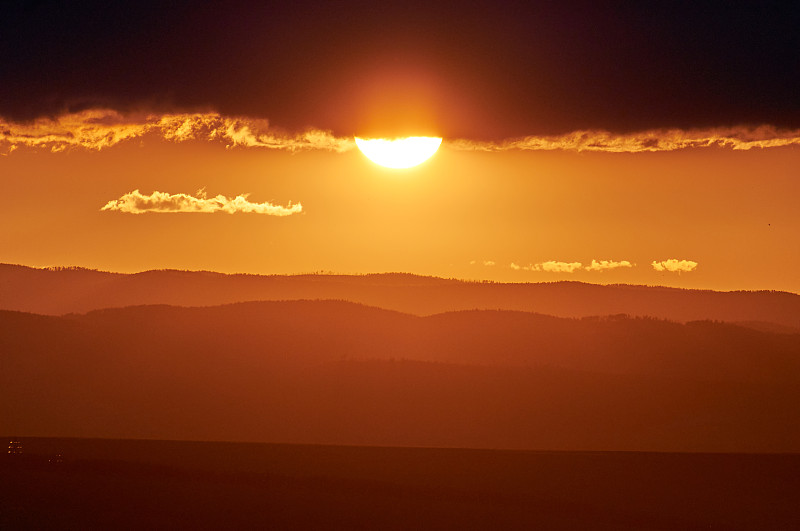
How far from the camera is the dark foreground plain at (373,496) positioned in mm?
101500

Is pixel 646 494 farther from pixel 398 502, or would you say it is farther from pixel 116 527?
pixel 116 527

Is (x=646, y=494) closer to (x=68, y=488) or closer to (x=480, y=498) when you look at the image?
(x=480, y=498)

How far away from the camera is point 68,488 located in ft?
403

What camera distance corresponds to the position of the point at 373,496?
123 m

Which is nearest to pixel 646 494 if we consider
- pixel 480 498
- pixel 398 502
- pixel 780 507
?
pixel 780 507

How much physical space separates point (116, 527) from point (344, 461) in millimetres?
102766

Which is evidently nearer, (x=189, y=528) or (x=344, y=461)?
(x=189, y=528)

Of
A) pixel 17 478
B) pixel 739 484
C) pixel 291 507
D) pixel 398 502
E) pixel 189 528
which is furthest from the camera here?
pixel 739 484

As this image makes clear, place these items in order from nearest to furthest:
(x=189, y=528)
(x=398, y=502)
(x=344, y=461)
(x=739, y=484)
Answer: (x=189, y=528) → (x=398, y=502) → (x=739, y=484) → (x=344, y=461)

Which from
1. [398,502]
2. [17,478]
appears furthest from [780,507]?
[17,478]

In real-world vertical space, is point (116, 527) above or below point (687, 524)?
below

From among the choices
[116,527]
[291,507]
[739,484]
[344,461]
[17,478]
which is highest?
[344,461]

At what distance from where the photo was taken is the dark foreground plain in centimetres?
10150

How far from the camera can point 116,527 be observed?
298 ft
